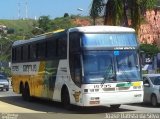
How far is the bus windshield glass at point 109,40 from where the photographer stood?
19.5m

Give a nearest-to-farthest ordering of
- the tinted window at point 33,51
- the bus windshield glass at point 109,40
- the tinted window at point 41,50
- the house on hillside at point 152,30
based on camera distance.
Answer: the bus windshield glass at point 109,40 < the tinted window at point 41,50 < the tinted window at point 33,51 < the house on hillside at point 152,30

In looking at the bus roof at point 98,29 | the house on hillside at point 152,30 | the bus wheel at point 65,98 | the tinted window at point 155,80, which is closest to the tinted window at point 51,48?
the bus wheel at point 65,98

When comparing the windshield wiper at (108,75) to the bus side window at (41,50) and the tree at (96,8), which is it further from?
the tree at (96,8)

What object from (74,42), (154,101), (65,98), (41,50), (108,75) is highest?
(74,42)

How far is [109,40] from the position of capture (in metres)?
19.8

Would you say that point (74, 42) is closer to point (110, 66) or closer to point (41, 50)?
point (110, 66)

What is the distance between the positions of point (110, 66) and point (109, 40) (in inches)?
46.5

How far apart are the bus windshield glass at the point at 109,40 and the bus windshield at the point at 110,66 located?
0.36 m

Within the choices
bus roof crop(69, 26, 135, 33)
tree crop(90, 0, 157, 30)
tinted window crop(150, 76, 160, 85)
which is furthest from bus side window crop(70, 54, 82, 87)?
tree crop(90, 0, 157, 30)

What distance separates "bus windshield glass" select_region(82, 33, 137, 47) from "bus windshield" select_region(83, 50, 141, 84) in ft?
1.19

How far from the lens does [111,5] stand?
31359mm

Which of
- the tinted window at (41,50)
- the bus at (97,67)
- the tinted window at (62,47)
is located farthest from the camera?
the tinted window at (41,50)

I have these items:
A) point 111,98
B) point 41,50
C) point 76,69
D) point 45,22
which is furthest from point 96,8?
point 45,22

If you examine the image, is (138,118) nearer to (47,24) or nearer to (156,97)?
(156,97)
